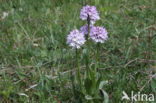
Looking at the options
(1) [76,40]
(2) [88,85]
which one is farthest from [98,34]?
(2) [88,85]

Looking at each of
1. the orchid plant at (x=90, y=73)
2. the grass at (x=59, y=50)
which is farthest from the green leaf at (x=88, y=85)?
the grass at (x=59, y=50)

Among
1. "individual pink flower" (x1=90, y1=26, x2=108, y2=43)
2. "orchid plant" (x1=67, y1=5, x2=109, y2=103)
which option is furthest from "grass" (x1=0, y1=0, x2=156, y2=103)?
"individual pink flower" (x1=90, y1=26, x2=108, y2=43)

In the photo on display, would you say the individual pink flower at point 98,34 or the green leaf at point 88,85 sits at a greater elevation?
the individual pink flower at point 98,34

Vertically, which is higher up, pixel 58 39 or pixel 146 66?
pixel 58 39

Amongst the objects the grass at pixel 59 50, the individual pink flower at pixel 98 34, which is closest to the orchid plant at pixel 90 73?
the individual pink flower at pixel 98 34

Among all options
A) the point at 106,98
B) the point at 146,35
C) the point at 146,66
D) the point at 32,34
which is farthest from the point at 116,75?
the point at 32,34

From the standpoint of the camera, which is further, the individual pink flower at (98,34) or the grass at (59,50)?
the grass at (59,50)

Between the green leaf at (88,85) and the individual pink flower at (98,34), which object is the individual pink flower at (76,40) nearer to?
the individual pink flower at (98,34)

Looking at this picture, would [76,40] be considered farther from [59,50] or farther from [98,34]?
[59,50]

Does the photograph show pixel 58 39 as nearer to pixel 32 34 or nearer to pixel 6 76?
pixel 32 34
